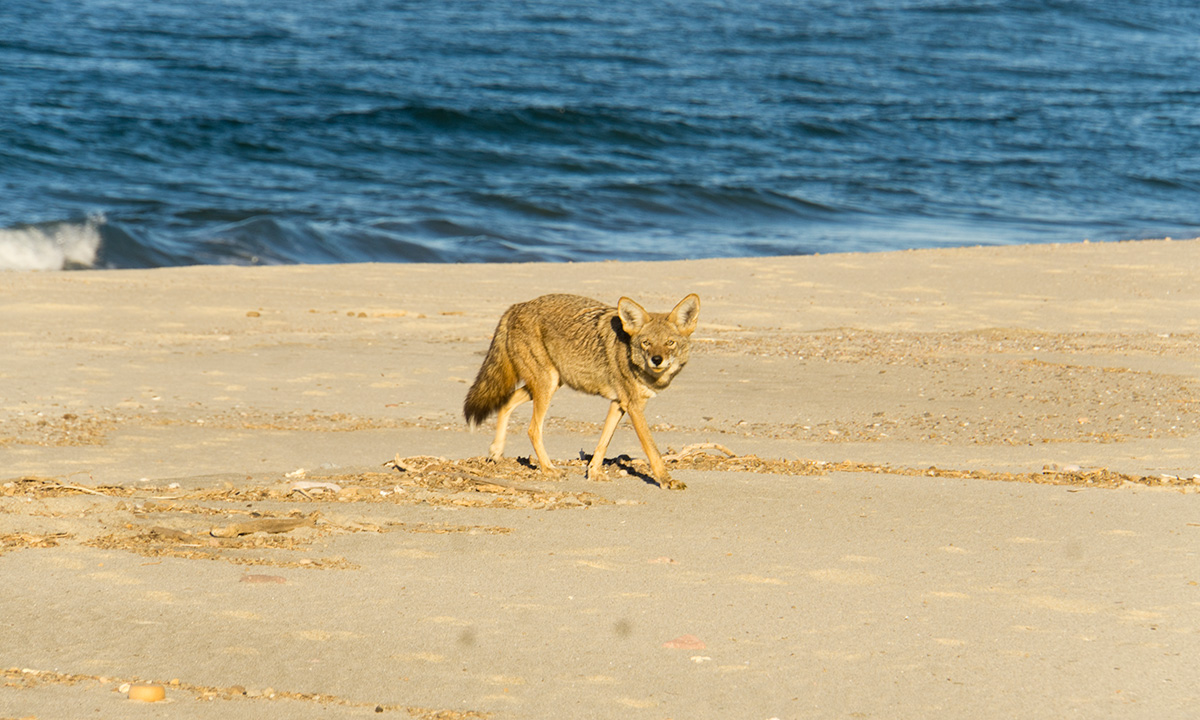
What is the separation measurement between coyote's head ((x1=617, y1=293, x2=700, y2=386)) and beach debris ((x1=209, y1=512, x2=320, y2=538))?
1.77m

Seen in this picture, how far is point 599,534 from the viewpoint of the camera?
5559mm

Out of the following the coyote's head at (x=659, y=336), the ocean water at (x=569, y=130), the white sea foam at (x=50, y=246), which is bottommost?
the white sea foam at (x=50, y=246)

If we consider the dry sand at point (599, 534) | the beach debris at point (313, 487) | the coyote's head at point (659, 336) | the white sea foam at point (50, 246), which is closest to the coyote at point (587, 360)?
the coyote's head at point (659, 336)

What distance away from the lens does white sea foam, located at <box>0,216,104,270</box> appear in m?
17.6

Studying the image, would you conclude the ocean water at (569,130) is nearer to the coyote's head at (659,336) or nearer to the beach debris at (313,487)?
the beach debris at (313,487)

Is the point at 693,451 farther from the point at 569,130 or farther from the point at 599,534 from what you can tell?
the point at 569,130

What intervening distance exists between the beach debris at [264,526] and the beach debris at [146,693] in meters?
1.53

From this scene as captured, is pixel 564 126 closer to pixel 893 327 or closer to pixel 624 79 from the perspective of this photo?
pixel 624 79

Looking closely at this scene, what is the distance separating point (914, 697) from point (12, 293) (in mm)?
10829

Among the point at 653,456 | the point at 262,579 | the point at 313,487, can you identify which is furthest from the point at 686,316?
the point at 262,579

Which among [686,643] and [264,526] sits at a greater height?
[686,643]

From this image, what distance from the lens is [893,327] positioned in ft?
39.9

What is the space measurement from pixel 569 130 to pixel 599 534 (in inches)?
995

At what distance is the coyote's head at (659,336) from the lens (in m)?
6.17
